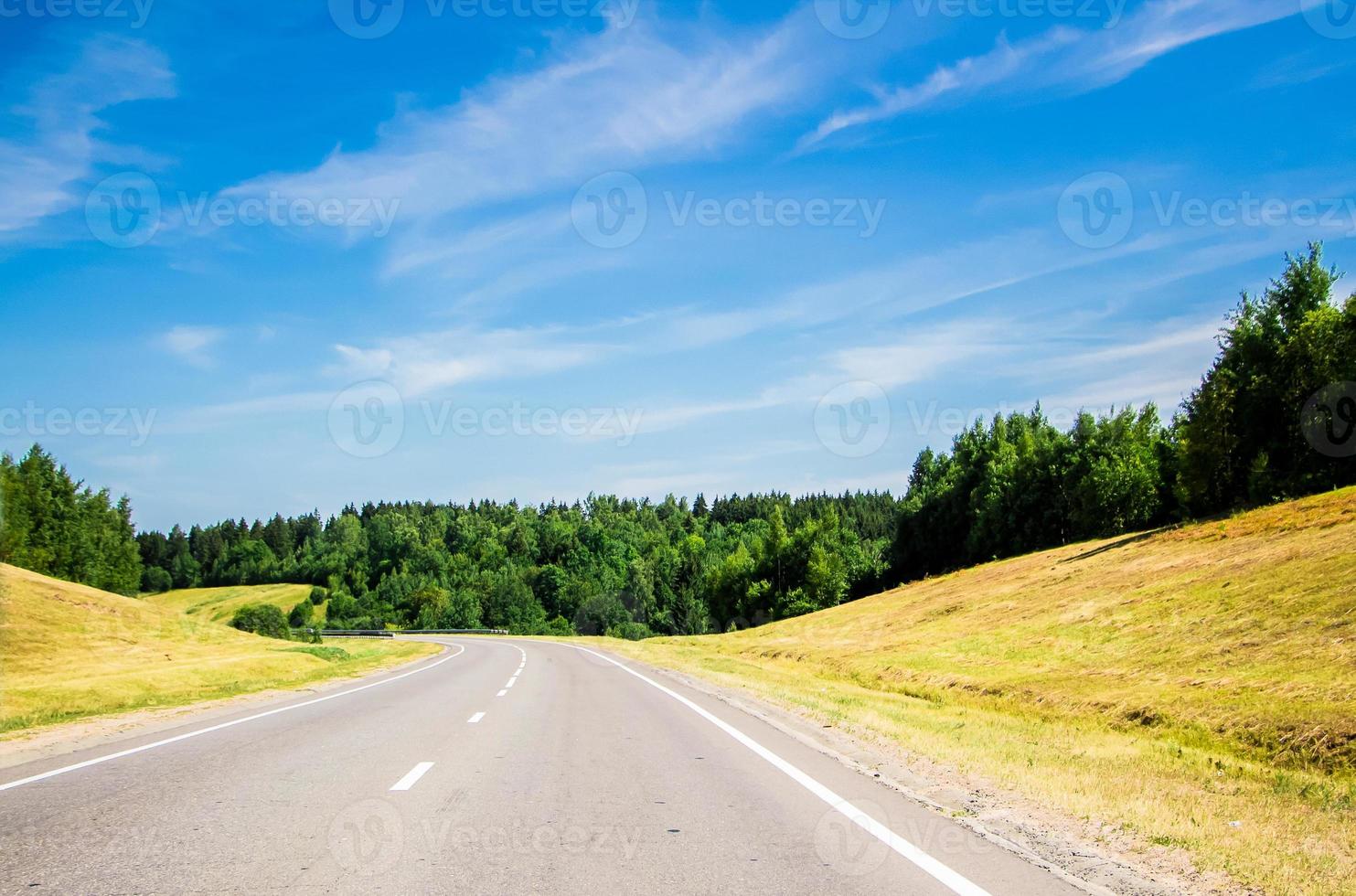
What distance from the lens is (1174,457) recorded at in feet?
233

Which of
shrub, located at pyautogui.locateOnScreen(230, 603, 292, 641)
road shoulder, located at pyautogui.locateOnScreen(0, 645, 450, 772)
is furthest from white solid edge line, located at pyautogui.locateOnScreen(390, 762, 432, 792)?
shrub, located at pyautogui.locateOnScreen(230, 603, 292, 641)

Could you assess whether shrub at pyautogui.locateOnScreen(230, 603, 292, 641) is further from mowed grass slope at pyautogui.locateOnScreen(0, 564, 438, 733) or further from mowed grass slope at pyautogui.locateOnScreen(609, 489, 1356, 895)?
mowed grass slope at pyautogui.locateOnScreen(609, 489, 1356, 895)

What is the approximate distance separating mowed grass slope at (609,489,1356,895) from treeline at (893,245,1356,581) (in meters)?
12.6

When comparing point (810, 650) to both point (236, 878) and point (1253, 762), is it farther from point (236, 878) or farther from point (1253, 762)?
point (236, 878)

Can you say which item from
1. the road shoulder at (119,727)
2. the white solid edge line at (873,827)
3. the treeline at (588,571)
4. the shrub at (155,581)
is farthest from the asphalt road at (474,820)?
the shrub at (155,581)

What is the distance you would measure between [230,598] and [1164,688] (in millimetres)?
170681

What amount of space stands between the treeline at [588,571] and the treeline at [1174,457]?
1358 cm

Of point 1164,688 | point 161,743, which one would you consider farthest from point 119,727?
point 1164,688

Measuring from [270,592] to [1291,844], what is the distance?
594 feet

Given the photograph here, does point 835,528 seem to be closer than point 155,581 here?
Yes

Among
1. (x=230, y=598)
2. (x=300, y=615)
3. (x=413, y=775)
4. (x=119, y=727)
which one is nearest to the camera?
(x=413, y=775)

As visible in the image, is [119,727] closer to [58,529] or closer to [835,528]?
[835,528]

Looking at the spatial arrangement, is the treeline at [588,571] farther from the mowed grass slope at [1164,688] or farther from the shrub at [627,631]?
the mowed grass slope at [1164,688]

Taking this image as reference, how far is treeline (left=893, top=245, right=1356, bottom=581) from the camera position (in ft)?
169
